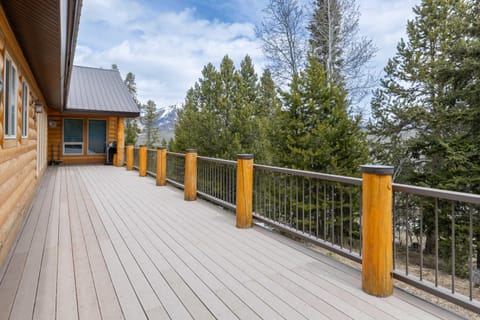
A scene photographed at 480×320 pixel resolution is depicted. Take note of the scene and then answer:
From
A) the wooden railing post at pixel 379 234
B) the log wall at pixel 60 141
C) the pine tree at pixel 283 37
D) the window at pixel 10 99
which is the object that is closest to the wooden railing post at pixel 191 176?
the window at pixel 10 99

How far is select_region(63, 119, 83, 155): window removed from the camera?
547 inches

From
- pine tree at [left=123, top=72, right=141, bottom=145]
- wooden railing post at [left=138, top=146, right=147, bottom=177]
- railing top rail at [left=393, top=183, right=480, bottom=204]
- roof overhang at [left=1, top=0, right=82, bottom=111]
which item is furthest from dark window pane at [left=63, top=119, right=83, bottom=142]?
railing top rail at [left=393, top=183, right=480, bottom=204]

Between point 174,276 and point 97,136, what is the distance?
1340 centimetres

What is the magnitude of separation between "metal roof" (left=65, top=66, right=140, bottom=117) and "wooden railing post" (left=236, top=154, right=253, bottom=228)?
431 inches

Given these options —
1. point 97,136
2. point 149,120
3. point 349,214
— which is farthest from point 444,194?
point 149,120

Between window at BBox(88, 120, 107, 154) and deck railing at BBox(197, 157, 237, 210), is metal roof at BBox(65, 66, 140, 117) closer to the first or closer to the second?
window at BBox(88, 120, 107, 154)

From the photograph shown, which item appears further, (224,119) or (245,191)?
(224,119)

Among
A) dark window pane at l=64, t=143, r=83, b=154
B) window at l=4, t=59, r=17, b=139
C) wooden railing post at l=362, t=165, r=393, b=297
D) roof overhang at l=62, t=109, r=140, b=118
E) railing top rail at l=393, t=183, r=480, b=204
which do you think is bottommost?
wooden railing post at l=362, t=165, r=393, b=297

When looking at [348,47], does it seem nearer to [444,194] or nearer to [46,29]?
[46,29]

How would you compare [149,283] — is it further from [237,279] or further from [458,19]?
[458,19]

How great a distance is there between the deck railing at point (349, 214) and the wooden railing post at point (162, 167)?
0.78ft

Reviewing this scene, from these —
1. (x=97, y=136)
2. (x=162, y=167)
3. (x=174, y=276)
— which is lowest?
(x=174, y=276)

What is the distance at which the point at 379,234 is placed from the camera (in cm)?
242

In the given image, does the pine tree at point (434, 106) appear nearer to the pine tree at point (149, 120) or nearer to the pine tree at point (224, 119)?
the pine tree at point (224, 119)
